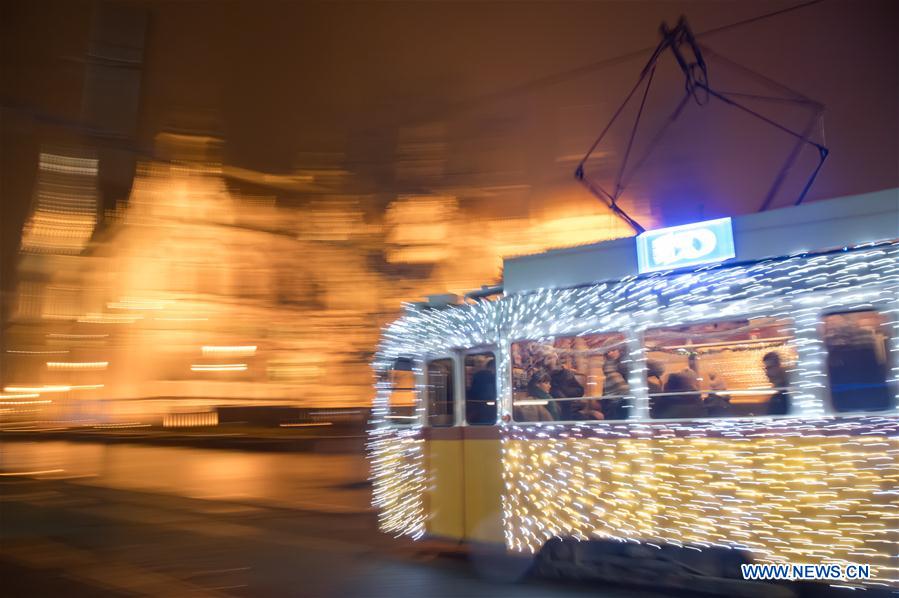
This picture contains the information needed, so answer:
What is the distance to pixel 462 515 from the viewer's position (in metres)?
6.38

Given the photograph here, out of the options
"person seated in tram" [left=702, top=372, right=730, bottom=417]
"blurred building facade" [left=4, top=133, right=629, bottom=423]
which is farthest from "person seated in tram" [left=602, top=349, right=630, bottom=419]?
"blurred building facade" [left=4, top=133, right=629, bottom=423]

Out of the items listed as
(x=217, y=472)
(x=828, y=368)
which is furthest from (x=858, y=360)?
(x=217, y=472)

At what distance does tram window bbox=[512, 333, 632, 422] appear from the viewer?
18.3ft

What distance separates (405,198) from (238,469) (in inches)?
648

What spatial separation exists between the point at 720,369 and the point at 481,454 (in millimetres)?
2489

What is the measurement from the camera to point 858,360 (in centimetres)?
448

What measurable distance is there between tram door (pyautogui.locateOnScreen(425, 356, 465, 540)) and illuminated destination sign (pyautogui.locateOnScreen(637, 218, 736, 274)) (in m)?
2.41

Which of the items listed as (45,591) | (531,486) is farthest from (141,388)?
(531,486)

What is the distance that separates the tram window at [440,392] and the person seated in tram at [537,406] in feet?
2.99

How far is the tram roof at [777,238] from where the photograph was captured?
4512mm

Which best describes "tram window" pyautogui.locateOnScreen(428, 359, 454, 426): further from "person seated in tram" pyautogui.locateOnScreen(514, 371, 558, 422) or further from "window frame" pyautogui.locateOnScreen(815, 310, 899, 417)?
"window frame" pyautogui.locateOnScreen(815, 310, 899, 417)

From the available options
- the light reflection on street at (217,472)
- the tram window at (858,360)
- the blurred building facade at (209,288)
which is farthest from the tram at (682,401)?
the blurred building facade at (209,288)

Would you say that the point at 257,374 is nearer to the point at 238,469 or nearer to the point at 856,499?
the point at 238,469

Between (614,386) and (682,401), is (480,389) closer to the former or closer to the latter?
(614,386)
